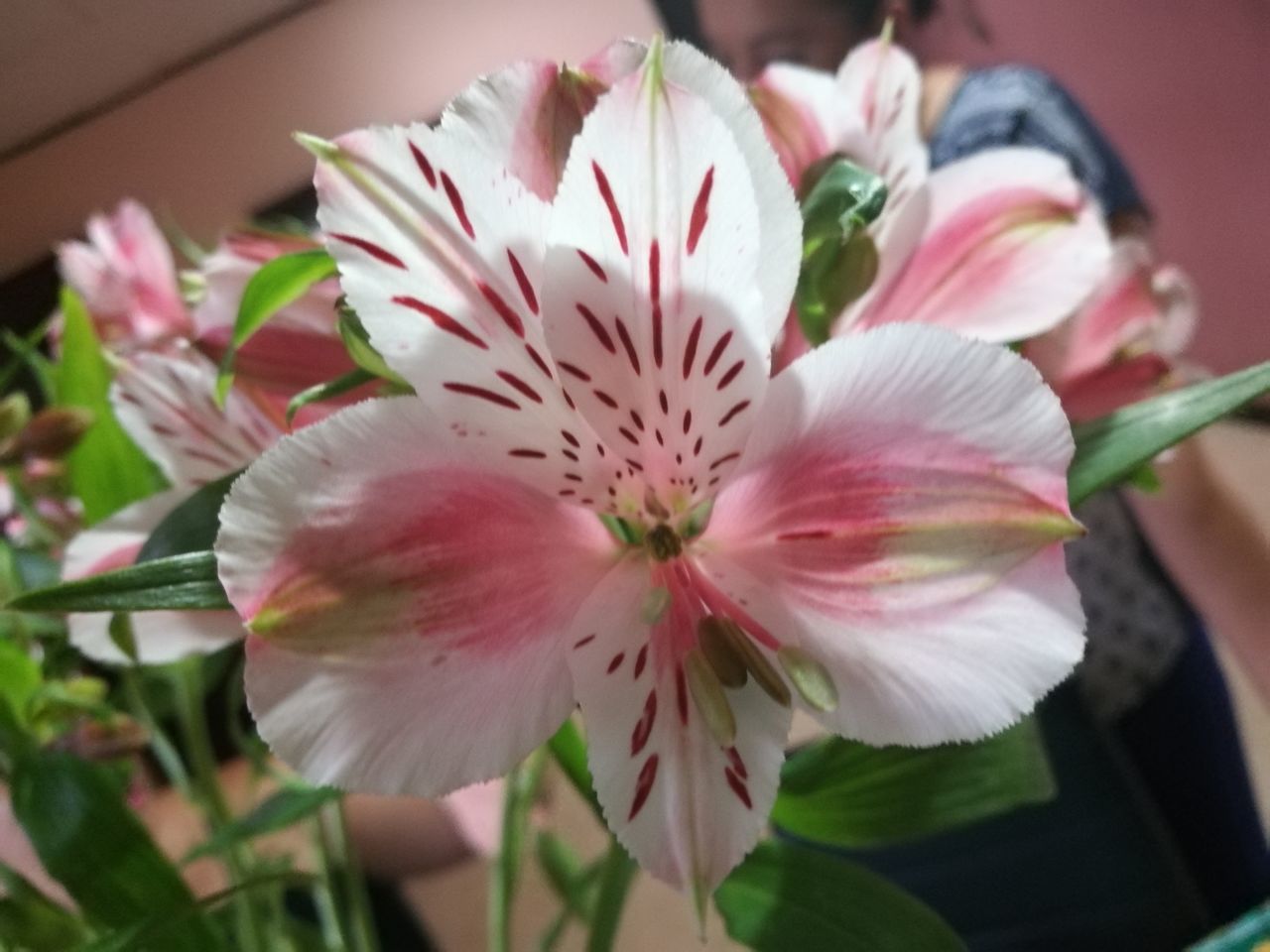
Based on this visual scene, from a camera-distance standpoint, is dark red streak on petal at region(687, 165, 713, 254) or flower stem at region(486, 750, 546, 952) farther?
flower stem at region(486, 750, 546, 952)

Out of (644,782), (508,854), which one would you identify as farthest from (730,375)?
(508,854)

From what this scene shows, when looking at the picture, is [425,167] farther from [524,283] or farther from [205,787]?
[205,787]

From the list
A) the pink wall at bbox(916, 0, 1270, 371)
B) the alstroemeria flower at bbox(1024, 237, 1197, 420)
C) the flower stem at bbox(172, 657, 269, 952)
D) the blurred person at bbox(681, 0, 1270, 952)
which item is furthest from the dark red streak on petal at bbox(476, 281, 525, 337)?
the pink wall at bbox(916, 0, 1270, 371)

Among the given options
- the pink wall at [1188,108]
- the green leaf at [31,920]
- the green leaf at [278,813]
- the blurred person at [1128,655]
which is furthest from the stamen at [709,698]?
the pink wall at [1188,108]

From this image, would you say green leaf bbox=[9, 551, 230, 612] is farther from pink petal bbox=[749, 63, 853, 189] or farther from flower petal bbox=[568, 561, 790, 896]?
pink petal bbox=[749, 63, 853, 189]

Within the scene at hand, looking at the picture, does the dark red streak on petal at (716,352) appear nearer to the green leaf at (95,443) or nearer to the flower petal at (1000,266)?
the flower petal at (1000,266)

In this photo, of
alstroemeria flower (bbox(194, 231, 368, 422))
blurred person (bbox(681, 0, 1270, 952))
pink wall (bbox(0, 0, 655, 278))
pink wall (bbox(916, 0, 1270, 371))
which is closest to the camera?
alstroemeria flower (bbox(194, 231, 368, 422))

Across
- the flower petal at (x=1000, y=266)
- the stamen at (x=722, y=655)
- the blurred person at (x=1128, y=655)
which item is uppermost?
the flower petal at (x=1000, y=266)

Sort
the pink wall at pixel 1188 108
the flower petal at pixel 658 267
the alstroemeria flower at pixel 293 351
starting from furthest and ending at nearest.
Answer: the pink wall at pixel 1188 108, the alstroemeria flower at pixel 293 351, the flower petal at pixel 658 267
